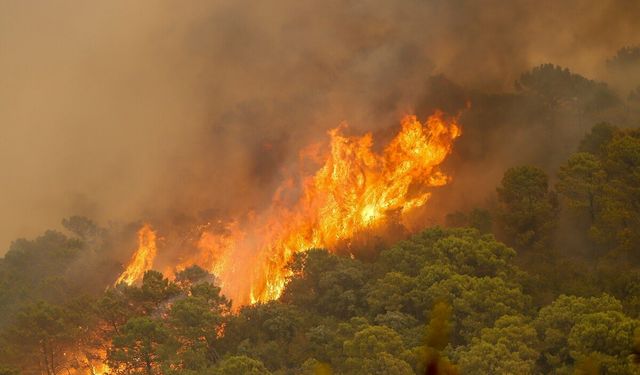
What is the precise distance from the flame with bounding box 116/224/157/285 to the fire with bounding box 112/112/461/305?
0.12 meters

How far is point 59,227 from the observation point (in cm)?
10494

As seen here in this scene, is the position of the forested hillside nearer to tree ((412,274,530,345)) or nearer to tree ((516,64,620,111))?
tree ((412,274,530,345))

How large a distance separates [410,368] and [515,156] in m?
35.8

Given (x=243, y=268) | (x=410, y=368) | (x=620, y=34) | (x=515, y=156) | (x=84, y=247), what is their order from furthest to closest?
1. (x=620, y=34)
2. (x=84, y=247)
3. (x=515, y=156)
4. (x=243, y=268)
5. (x=410, y=368)

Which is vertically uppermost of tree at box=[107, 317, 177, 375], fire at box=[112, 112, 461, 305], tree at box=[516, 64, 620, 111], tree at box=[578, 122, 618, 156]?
tree at box=[516, 64, 620, 111]

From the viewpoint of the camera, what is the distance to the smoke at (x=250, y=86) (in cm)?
7519

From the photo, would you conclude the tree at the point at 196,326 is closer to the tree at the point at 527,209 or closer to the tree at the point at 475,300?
the tree at the point at 475,300

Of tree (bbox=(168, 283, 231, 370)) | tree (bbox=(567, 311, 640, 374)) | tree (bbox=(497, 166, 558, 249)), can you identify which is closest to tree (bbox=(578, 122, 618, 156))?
tree (bbox=(497, 166, 558, 249))

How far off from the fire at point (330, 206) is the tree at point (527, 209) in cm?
1195

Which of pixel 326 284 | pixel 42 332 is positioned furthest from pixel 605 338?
pixel 42 332

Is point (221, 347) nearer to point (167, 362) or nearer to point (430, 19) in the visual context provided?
point (167, 362)

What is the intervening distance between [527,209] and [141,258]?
33.2m

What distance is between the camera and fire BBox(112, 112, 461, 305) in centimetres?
6575

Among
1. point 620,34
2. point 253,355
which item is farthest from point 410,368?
point 620,34
